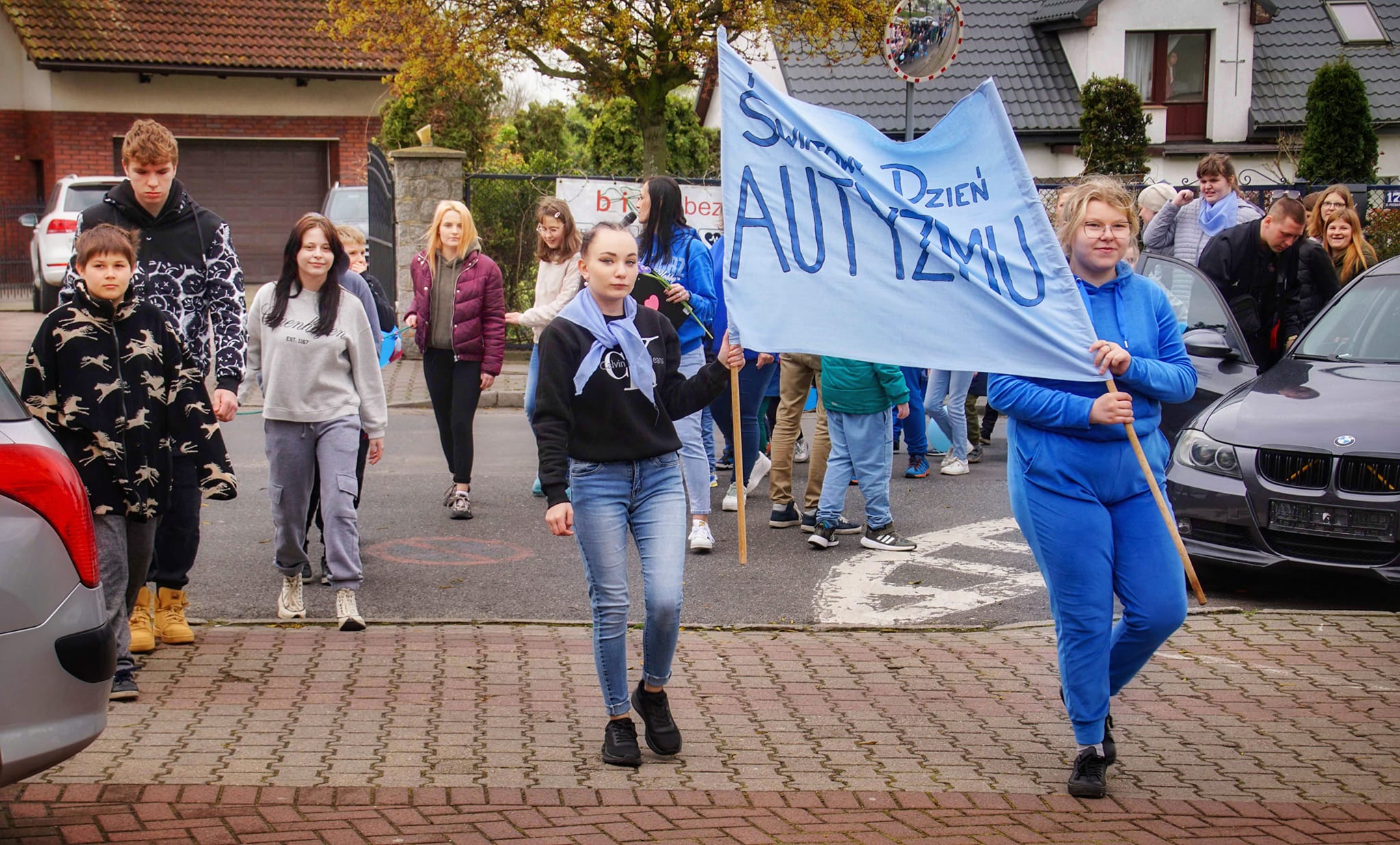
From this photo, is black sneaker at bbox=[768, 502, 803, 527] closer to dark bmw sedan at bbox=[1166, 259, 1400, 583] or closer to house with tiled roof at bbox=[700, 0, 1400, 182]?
dark bmw sedan at bbox=[1166, 259, 1400, 583]

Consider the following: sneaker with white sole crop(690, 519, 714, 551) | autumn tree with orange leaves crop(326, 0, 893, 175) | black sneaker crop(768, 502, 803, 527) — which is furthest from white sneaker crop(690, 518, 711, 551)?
autumn tree with orange leaves crop(326, 0, 893, 175)

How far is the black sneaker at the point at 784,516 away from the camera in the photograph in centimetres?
924

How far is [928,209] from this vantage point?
5102mm

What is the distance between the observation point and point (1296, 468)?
7328mm

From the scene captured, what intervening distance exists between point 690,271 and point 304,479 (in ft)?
8.00

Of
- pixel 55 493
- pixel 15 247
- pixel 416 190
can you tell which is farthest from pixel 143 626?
pixel 15 247

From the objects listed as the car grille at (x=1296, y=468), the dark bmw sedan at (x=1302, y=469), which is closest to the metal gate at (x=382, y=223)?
the dark bmw sedan at (x=1302, y=469)

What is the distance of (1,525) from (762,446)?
7.67 metres

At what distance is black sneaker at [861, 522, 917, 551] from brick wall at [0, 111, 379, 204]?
21.9 m

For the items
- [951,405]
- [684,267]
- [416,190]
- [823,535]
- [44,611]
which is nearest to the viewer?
[44,611]

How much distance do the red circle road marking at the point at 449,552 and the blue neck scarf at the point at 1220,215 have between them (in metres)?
6.70

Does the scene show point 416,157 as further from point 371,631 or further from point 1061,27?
point 1061,27

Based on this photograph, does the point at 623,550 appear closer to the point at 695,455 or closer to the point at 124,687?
the point at 124,687

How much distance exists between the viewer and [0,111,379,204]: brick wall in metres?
28.6
